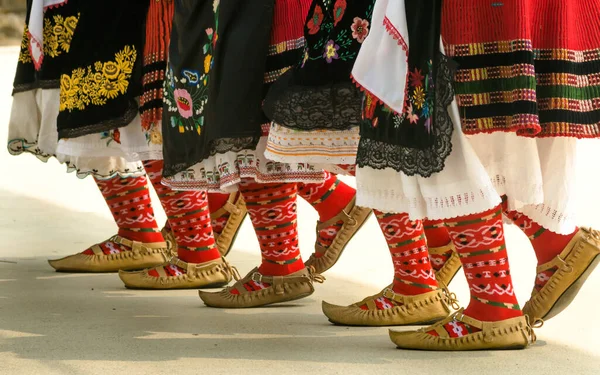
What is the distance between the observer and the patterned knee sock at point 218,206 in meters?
3.79

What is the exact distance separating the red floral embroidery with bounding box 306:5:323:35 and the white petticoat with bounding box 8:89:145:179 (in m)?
1.30

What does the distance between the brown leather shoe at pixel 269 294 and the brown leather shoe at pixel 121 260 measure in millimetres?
688

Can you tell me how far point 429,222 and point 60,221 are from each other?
2.50m

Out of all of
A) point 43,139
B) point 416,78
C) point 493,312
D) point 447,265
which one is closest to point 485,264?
point 493,312

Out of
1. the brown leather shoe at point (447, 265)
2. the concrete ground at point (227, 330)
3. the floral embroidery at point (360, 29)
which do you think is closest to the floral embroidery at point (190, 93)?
the floral embroidery at point (360, 29)

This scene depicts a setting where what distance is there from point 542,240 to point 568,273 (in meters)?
0.11

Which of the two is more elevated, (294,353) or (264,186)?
(264,186)

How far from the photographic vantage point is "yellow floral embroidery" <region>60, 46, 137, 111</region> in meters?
3.23

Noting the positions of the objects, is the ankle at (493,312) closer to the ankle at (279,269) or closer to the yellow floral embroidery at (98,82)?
the ankle at (279,269)

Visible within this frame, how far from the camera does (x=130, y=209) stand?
12.5ft

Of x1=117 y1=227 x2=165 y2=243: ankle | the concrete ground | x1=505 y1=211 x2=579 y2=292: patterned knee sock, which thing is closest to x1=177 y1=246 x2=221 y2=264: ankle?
the concrete ground

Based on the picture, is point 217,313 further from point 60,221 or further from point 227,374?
point 60,221

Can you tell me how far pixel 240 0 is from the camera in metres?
2.83

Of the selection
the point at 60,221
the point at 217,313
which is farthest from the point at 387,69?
the point at 60,221
